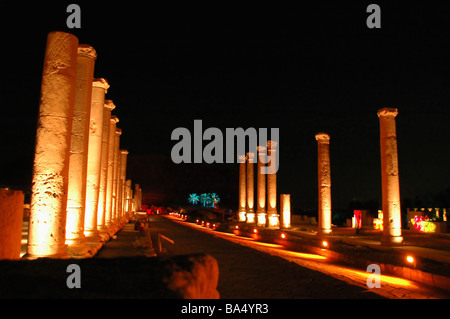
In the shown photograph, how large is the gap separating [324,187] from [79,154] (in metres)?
Answer: 16.7

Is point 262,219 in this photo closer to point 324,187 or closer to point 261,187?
point 261,187

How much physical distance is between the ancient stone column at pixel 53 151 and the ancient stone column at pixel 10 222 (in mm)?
1172

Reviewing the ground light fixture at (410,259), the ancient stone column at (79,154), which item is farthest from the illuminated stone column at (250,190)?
the ancient stone column at (79,154)

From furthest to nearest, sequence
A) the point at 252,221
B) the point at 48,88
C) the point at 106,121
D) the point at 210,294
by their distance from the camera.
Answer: the point at 252,221 < the point at 106,121 < the point at 48,88 < the point at 210,294

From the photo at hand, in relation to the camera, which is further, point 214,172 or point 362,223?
point 214,172

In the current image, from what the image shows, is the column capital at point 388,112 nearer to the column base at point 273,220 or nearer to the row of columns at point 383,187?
the row of columns at point 383,187

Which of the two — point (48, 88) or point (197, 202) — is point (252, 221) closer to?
point (48, 88)

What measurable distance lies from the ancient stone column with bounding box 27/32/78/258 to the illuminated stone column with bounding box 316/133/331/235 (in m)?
17.9

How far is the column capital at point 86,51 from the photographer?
37.8ft

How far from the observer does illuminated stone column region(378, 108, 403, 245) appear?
19.3 meters

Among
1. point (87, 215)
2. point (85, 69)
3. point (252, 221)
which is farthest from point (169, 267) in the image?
point (252, 221)

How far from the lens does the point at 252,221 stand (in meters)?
39.6
